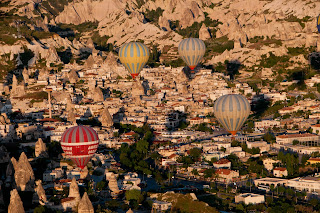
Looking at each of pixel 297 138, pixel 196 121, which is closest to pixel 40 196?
pixel 297 138

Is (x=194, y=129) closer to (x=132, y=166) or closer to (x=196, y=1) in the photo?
(x=132, y=166)

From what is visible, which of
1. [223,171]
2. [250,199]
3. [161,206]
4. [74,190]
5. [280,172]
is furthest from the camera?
[280,172]

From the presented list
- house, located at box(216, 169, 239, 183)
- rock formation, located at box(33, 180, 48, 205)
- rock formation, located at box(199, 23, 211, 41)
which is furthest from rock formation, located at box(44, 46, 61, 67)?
rock formation, located at box(33, 180, 48, 205)

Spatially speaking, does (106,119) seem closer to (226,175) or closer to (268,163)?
(268,163)

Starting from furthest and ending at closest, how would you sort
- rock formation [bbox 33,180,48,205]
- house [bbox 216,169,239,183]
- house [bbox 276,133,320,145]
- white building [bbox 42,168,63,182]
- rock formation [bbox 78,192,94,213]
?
1. house [bbox 276,133,320,145]
2. house [bbox 216,169,239,183]
3. white building [bbox 42,168,63,182]
4. rock formation [bbox 33,180,48,205]
5. rock formation [bbox 78,192,94,213]

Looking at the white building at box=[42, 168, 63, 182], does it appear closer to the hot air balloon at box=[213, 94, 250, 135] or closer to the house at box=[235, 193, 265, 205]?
the house at box=[235, 193, 265, 205]

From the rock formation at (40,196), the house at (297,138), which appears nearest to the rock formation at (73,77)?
the house at (297,138)
